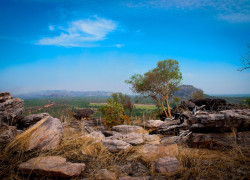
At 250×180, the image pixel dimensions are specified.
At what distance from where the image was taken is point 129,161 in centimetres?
514

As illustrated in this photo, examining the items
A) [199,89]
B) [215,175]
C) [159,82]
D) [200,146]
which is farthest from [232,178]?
[199,89]

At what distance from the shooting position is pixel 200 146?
582 centimetres

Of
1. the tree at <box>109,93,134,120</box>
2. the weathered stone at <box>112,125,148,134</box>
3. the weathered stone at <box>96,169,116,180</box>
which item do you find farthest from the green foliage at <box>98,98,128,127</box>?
the tree at <box>109,93,134,120</box>

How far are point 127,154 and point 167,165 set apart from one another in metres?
1.80

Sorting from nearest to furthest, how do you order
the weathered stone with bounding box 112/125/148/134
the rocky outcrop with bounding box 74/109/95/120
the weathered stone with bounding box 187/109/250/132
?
1. the weathered stone with bounding box 187/109/250/132
2. the weathered stone with bounding box 112/125/148/134
3. the rocky outcrop with bounding box 74/109/95/120

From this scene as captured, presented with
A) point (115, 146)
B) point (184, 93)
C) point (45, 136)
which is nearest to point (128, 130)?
point (115, 146)

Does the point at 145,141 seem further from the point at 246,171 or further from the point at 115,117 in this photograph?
the point at 115,117

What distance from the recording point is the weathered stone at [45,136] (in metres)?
5.29

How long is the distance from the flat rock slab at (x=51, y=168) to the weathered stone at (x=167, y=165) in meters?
2.22

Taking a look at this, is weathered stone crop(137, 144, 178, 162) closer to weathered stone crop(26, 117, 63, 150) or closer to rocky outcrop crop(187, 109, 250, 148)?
rocky outcrop crop(187, 109, 250, 148)

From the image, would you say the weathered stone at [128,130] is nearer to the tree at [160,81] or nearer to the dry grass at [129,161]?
the dry grass at [129,161]

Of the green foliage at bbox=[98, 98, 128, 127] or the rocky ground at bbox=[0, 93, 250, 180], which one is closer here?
the rocky ground at bbox=[0, 93, 250, 180]

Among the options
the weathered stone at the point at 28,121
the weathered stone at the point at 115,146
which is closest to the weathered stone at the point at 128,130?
the weathered stone at the point at 115,146

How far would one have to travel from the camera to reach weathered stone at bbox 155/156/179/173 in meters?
4.21
